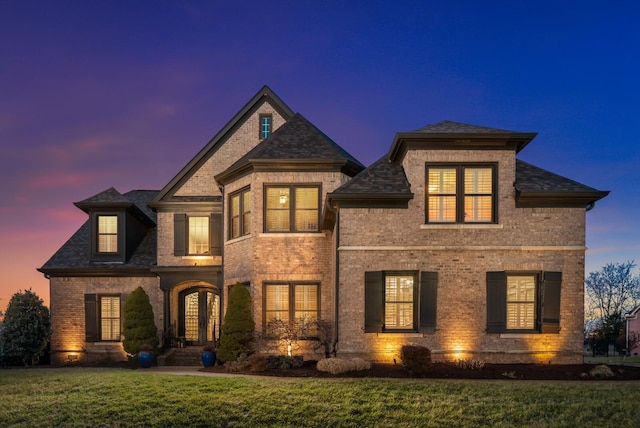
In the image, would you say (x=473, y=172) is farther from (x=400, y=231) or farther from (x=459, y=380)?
(x=459, y=380)

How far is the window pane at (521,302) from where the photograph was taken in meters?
14.2

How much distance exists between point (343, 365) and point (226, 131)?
11.2 meters

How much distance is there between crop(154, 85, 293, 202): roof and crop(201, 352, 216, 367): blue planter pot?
274 inches

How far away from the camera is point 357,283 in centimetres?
1420

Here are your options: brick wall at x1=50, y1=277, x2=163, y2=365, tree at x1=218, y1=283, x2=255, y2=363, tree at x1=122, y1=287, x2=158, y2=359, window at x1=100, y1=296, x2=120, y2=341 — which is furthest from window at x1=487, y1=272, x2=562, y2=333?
window at x1=100, y1=296, x2=120, y2=341

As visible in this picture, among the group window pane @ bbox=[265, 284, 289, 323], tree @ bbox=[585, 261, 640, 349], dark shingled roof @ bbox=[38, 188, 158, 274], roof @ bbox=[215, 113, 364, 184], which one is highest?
roof @ bbox=[215, 113, 364, 184]

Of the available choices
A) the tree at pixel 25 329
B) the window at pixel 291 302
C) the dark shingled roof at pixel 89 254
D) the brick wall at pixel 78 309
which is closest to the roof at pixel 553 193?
the window at pixel 291 302

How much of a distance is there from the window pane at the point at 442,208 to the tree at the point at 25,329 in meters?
16.2

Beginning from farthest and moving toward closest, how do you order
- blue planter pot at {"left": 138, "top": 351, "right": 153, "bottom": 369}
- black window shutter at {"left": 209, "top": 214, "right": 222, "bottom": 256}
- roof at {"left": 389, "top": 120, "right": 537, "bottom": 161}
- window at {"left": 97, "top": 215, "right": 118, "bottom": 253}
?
window at {"left": 97, "top": 215, "right": 118, "bottom": 253} < black window shutter at {"left": 209, "top": 214, "right": 222, "bottom": 256} < blue planter pot at {"left": 138, "top": 351, "right": 153, "bottom": 369} < roof at {"left": 389, "top": 120, "right": 537, "bottom": 161}

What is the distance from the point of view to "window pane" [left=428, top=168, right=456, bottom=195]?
14.5 m

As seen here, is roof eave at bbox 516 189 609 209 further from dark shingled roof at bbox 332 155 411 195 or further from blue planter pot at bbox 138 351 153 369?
blue planter pot at bbox 138 351 153 369

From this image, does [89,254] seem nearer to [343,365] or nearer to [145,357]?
[145,357]

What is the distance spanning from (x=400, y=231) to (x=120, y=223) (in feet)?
41.7

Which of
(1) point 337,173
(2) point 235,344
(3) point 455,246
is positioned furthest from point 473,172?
(2) point 235,344
